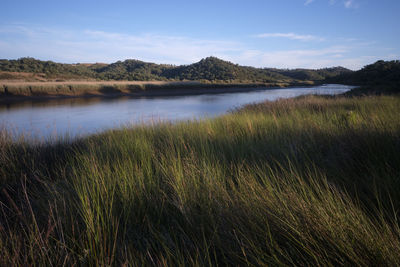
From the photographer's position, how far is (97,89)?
2508cm

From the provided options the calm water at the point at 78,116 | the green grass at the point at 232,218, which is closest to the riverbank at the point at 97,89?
the calm water at the point at 78,116

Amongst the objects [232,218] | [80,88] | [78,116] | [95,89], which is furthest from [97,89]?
[232,218]

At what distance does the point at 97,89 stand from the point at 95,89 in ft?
0.73

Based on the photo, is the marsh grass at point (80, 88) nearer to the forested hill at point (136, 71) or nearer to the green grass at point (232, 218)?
the forested hill at point (136, 71)

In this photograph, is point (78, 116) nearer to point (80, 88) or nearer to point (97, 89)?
point (80, 88)

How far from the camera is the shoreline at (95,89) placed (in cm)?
1906

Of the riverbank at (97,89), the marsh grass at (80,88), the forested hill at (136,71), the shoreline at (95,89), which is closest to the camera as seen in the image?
the shoreline at (95,89)

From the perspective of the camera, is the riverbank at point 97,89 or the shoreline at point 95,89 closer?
the shoreline at point 95,89

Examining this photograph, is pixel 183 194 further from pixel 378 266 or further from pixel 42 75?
pixel 42 75

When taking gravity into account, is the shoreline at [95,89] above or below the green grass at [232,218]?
above

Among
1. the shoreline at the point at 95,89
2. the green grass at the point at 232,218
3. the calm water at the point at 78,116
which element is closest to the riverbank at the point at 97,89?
the shoreline at the point at 95,89

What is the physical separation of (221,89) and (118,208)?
37.7 m

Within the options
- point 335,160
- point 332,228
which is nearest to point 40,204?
point 332,228

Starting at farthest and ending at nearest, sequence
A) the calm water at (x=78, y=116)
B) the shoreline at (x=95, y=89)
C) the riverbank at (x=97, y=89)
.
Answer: the riverbank at (x=97, y=89), the shoreline at (x=95, y=89), the calm water at (x=78, y=116)
